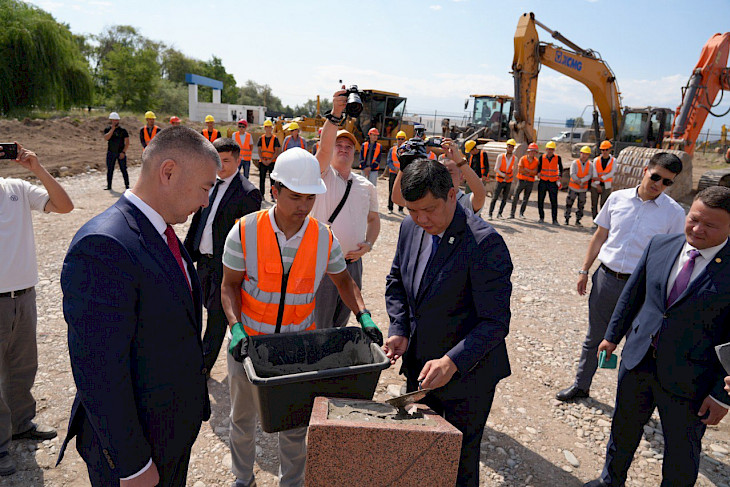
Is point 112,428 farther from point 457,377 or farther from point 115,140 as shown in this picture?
point 115,140

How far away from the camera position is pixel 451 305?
2229mm

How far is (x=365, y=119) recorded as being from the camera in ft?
60.0

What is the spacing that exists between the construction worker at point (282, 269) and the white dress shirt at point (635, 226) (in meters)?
2.37

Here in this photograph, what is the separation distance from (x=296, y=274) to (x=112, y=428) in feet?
3.82

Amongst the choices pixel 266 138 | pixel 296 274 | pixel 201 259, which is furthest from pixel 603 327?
pixel 266 138

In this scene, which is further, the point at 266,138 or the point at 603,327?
the point at 266,138

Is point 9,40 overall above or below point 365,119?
above

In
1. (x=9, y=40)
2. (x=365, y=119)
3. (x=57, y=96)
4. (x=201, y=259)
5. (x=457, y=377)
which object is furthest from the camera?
(x=57, y=96)

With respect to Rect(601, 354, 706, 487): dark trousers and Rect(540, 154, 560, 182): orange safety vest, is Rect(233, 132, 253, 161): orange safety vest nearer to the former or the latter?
Rect(540, 154, 560, 182): orange safety vest

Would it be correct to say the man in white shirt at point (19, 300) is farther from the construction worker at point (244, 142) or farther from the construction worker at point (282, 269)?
the construction worker at point (244, 142)

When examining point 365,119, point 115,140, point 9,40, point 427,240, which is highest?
point 9,40

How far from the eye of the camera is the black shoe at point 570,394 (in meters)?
4.11

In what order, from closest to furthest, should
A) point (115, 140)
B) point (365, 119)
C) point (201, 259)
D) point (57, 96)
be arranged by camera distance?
point (201, 259)
point (115, 140)
point (365, 119)
point (57, 96)

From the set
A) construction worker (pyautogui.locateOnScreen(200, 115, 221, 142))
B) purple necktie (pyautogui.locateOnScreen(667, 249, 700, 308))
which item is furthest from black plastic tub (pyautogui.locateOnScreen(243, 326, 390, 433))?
construction worker (pyautogui.locateOnScreen(200, 115, 221, 142))
